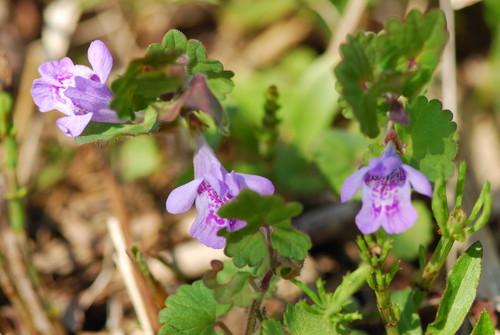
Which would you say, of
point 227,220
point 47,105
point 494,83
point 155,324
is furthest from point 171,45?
point 494,83

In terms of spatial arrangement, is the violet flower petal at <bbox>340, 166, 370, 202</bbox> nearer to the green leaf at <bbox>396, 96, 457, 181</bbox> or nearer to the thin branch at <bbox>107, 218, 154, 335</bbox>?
the green leaf at <bbox>396, 96, 457, 181</bbox>

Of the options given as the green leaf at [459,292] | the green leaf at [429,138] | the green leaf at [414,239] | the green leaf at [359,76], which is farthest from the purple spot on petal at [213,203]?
the green leaf at [414,239]

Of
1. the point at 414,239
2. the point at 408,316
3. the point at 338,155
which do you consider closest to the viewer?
the point at 408,316

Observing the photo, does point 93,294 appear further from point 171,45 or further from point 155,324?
point 171,45

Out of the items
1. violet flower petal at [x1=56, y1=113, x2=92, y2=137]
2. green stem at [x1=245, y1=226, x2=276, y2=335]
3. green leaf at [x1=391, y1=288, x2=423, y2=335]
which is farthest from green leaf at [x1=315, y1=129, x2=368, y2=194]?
violet flower petal at [x1=56, y1=113, x2=92, y2=137]

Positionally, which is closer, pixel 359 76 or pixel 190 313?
pixel 359 76

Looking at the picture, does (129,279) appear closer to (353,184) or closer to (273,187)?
(273,187)

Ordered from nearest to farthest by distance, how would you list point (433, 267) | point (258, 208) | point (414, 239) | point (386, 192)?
point (258, 208), point (386, 192), point (433, 267), point (414, 239)

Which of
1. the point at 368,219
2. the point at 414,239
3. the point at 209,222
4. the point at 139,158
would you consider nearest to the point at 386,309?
the point at 368,219
